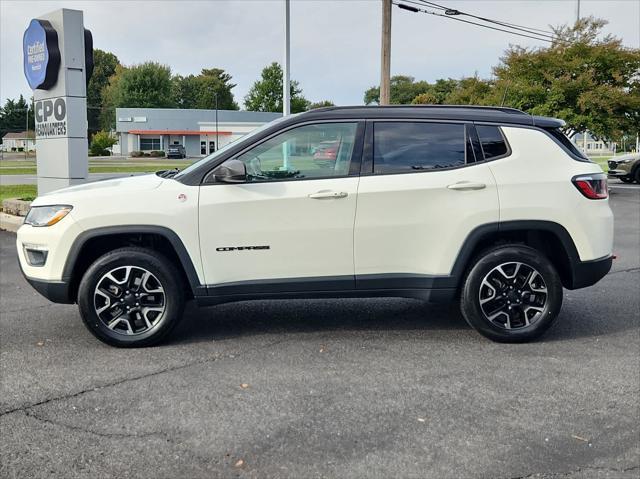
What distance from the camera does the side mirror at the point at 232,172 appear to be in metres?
4.76

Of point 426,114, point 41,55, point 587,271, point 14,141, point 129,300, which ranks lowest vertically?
point 129,300

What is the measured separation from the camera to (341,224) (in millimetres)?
4930

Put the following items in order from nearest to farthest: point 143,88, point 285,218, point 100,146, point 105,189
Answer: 1. point 285,218
2. point 105,189
3. point 100,146
4. point 143,88

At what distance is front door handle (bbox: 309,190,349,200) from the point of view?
4898mm

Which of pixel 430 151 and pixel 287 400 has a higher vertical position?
pixel 430 151

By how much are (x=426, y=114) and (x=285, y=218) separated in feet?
4.63

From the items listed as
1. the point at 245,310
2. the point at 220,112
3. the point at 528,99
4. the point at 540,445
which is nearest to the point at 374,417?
the point at 540,445

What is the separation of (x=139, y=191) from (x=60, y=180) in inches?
319

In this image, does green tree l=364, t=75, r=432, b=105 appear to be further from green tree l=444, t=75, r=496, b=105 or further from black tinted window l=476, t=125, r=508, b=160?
black tinted window l=476, t=125, r=508, b=160

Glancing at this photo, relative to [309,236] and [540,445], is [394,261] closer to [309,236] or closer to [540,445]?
[309,236]

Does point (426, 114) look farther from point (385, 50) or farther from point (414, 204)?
point (385, 50)

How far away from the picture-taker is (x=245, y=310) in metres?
6.18

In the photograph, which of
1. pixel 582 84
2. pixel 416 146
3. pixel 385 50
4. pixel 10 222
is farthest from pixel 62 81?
pixel 582 84

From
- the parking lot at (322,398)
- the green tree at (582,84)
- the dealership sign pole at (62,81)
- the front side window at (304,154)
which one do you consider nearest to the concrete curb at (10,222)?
the dealership sign pole at (62,81)
